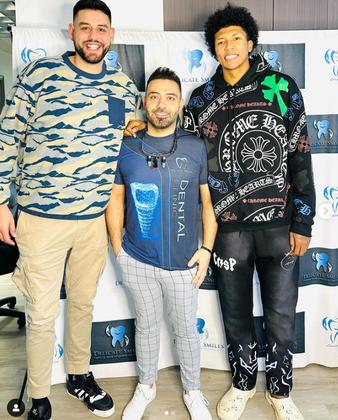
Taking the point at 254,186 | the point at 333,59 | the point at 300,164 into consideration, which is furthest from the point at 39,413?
the point at 333,59

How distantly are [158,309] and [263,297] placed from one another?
0.51 meters

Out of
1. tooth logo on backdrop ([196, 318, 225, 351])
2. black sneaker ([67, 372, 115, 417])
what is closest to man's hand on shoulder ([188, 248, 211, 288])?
tooth logo on backdrop ([196, 318, 225, 351])

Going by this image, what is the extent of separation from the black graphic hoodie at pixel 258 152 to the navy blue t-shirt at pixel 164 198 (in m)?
0.13

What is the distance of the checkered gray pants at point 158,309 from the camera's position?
186 cm

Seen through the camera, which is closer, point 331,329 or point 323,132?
point 323,132

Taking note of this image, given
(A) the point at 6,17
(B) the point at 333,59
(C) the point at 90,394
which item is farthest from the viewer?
(A) the point at 6,17

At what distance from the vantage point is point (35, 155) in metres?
1.80

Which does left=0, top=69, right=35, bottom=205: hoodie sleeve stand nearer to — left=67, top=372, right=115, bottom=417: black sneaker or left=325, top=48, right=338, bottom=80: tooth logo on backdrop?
left=67, top=372, right=115, bottom=417: black sneaker

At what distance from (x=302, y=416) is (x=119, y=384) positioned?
3.25 feet

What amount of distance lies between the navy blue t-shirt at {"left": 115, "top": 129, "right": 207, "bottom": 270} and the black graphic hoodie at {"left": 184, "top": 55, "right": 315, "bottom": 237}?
0.42 feet

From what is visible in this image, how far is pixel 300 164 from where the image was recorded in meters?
1.92

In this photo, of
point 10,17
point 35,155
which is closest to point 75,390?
point 35,155

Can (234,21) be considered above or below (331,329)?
above

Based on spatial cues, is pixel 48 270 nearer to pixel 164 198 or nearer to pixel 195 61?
pixel 164 198
